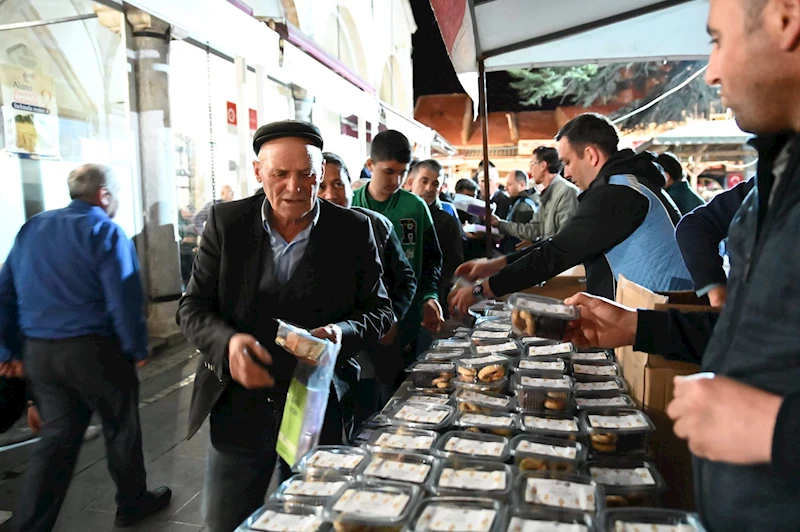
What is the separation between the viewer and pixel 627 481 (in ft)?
4.99

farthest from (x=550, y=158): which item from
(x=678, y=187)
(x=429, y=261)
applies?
(x=429, y=261)

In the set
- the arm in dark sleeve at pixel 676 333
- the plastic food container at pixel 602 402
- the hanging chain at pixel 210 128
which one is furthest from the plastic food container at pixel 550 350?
the hanging chain at pixel 210 128

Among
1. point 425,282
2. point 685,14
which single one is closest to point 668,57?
point 685,14

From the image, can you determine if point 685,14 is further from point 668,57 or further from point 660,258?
point 660,258

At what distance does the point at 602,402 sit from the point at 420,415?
67cm

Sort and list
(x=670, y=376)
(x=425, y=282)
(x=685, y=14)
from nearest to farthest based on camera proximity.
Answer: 1. (x=670, y=376)
2. (x=685, y=14)
3. (x=425, y=282)

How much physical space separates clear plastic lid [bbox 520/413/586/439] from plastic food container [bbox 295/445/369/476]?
1.85ft

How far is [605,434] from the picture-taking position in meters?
1.74

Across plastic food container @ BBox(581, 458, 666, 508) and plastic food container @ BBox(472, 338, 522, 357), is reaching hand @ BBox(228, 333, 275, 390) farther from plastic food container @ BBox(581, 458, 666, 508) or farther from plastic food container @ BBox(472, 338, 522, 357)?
plastic food container @ BBox(472, 338, 522, 357)

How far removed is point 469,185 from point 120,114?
5132mm

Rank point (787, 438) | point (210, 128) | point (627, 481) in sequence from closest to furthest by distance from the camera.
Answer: point (787, 438) → point (627, 481) → point (210, 128)

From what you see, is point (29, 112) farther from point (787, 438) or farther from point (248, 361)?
point (787, 438)

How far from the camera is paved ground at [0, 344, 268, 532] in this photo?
3139 mm

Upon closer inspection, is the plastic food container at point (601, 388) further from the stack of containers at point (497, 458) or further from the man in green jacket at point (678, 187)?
the man in green jacket at point (678, 187)
